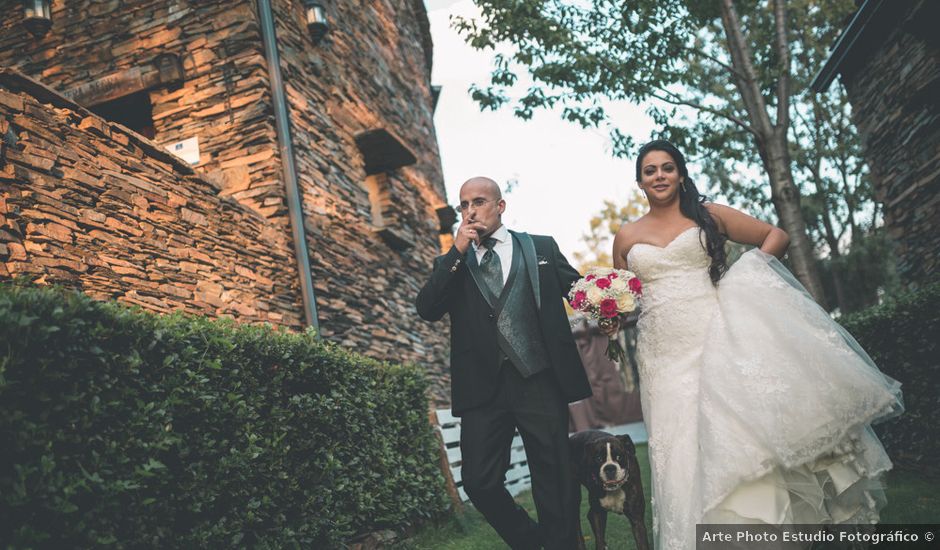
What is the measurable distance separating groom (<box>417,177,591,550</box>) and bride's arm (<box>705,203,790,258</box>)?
0.96m

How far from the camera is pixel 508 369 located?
3154mm

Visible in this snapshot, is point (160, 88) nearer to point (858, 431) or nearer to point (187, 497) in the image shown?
point (187, 497)

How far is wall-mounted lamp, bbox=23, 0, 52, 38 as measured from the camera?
711cm

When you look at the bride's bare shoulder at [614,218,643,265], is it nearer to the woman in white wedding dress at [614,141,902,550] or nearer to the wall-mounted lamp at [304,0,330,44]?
the woman in white wedding dress at [614,141,902,550]

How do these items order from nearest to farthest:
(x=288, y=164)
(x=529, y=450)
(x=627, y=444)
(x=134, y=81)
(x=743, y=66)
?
(x=529, y=450) < (x=627, y=444) < (x=288, y=164) < (x=134, y=81) < (x=743, y=66)

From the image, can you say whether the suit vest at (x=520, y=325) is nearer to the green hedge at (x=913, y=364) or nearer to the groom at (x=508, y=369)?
the groom at (x=508, y=369)

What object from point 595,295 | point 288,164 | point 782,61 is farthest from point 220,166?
point 782,61

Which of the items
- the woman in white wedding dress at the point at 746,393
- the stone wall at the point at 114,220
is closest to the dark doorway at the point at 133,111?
the stone wall at the point at 114,220

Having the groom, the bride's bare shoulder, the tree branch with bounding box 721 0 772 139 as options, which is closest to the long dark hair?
the bride's bare shoulder

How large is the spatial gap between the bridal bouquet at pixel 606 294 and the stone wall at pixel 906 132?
18.1ft

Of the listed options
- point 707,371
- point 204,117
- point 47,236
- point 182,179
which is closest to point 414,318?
point 204,117

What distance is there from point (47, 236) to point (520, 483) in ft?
21.0

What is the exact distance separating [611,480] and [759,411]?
4.40 feet

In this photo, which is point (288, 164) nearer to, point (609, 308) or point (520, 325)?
point (520, 325)
